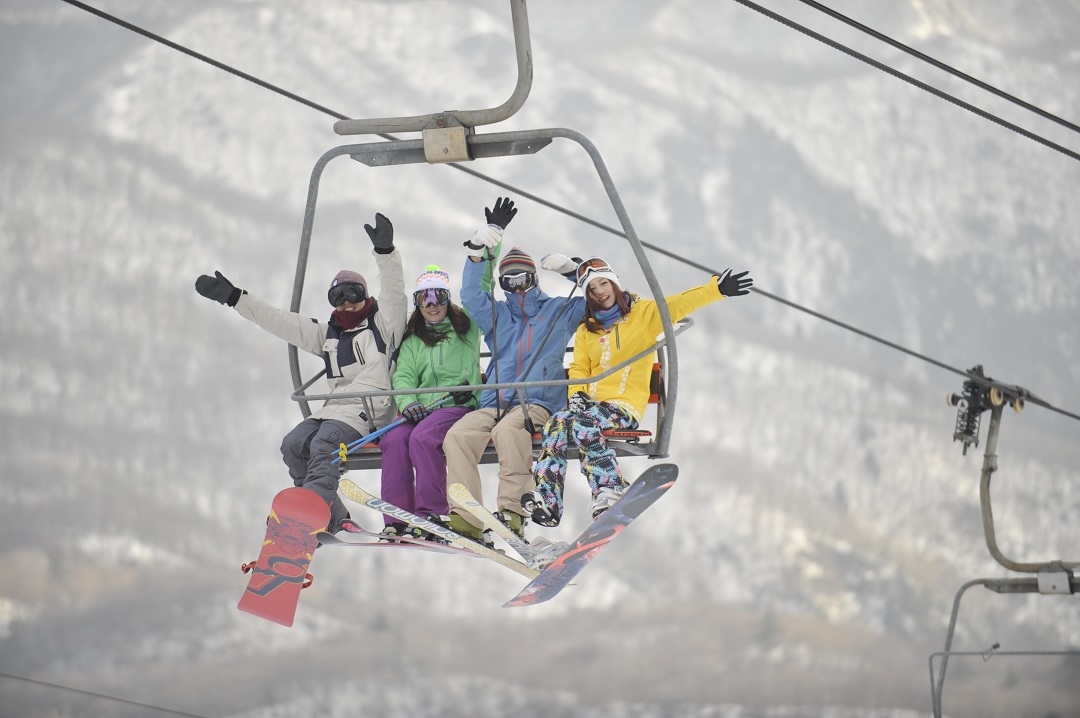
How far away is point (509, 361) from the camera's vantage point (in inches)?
202

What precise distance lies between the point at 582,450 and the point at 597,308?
23.0 inches

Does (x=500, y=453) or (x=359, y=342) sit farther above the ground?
(x=359, y=342)

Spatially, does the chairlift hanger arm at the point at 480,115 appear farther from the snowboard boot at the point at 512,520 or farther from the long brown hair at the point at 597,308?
the snowboard boot at the point at 512,520

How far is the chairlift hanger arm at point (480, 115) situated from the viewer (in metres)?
3.98

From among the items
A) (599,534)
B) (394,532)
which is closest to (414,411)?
(394,532)

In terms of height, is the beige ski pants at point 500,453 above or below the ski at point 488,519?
above

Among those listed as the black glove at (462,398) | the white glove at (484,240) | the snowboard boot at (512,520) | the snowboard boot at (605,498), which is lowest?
the snowboard boot at (512,520)

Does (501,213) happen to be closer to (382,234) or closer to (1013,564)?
(382,234)

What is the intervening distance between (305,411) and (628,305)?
136 centimetres

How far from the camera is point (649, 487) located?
4.55 metres

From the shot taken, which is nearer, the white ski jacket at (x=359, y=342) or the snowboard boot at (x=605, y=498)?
the snowboard boot at (x=605, y=498)

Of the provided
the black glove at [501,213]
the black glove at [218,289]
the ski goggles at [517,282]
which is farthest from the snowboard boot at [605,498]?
the black glove at [218,289]

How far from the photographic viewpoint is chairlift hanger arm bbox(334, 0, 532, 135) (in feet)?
13.1

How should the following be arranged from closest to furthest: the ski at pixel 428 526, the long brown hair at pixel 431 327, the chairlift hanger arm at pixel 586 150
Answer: the chairlift hanger arm at pixel 586 150
the ski at pixel 428 526
the long brown hair at pixel 431 327
